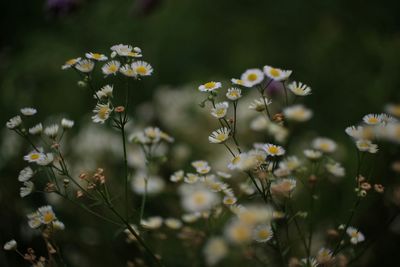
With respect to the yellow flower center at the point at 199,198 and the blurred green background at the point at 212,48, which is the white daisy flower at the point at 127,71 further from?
the blurred green background at the point at 212,48

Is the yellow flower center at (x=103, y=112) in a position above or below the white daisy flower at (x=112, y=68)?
below

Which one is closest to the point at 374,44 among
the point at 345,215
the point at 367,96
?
the point at 367,96

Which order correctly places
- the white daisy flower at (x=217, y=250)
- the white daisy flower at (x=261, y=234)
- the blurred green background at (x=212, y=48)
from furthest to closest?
the blurred green background at (x=212, y=48), the white daisy flower at (x=261, y=234), the white daisy flower at (x=217, y=250)

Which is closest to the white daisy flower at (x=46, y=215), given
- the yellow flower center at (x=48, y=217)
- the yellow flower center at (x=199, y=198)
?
the yellow flower center at (x=48, y=217)

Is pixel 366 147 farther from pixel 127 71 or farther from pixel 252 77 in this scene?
pixel 127 71

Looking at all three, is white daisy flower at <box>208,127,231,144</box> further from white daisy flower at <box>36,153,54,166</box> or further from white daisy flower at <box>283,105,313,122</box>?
white daisy flower at <box>36,153,54,166</box>

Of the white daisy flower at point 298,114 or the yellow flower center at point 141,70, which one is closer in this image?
the white daisy flower at point 298,114

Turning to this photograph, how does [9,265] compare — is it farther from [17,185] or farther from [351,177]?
[351,177]

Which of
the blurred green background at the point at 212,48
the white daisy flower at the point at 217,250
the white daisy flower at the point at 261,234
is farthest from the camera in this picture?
the blurred green background at the point at 212,48

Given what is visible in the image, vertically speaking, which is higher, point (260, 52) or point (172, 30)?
point (172, 30)
